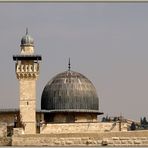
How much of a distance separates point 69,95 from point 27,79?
9.17ft

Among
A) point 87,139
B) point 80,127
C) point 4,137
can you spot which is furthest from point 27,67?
point 87,139


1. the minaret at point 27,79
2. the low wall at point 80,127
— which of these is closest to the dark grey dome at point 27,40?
the minaret at point 27,79

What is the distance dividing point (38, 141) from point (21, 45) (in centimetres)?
594

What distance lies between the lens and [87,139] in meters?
25.2

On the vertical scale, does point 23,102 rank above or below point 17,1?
below

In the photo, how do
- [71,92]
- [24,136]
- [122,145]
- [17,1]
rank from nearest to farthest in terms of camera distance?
[17,1] < [122,145] < [24,136] < [71,92]

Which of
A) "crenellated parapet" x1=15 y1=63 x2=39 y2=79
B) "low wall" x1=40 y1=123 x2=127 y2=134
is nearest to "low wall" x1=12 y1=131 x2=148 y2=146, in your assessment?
"low wall" x1=40 y1=123 x2=127 y2=134

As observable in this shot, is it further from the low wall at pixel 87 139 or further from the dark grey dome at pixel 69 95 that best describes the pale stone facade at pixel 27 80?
the low wall at pixel 87 139

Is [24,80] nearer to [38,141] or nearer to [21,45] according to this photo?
[21,45]

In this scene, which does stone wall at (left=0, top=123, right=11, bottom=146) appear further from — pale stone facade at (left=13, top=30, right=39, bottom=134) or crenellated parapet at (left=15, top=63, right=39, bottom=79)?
crenellated parapet at (left=15, top=63, right=39, bottom=79)

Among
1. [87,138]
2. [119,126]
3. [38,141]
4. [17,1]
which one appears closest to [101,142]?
[87,138]

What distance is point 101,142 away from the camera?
82.3ft

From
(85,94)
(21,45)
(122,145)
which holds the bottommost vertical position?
(122,145)

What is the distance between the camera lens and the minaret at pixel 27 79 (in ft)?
96.8
